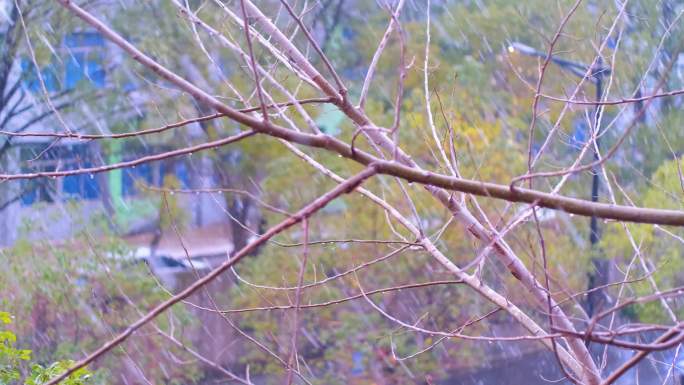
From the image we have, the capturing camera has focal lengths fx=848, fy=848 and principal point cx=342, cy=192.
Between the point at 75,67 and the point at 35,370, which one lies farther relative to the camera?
the point at 75,67

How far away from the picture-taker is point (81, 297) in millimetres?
8867

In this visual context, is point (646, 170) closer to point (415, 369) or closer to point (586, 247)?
point (586, 247)

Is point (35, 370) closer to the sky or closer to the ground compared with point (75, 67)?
closer to the ground

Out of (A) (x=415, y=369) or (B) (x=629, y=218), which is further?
(A) (x=415, y=369)

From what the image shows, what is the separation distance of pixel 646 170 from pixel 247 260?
488 cm

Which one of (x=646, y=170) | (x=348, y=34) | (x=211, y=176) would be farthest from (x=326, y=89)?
(x=348, y=34)

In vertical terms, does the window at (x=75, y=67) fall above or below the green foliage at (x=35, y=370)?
above

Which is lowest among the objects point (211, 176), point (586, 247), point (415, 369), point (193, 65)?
point (415, 369)

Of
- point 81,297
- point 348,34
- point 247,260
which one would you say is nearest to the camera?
point 81,297

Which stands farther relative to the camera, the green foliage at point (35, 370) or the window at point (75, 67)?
the window at point (75, 67)

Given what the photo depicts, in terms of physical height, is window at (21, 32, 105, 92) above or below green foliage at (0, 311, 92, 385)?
above

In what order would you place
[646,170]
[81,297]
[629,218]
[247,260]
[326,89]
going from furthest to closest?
[247,260] → [646,170] → [81,297] → [326,89] → [629,218]

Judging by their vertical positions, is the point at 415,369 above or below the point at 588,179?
below

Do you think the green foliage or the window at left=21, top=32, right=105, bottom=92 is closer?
the green foliage
